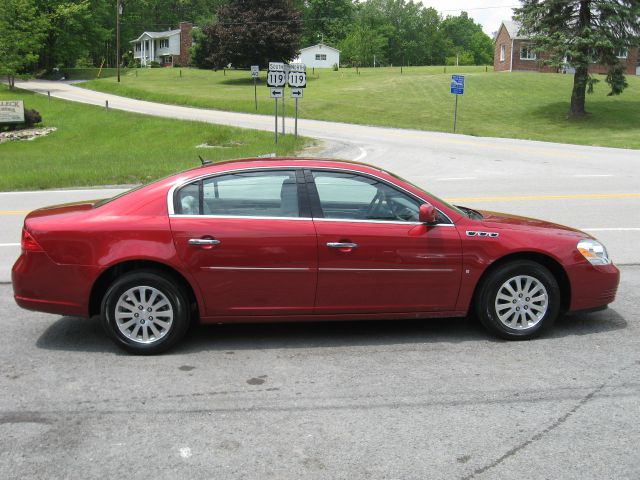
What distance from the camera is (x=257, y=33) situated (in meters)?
66.4

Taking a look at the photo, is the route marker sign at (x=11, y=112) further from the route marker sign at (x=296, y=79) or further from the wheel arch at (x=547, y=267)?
the wheel arch at (x=547, y=267)

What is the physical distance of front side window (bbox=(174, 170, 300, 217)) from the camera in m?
5.38

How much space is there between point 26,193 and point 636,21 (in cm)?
3716

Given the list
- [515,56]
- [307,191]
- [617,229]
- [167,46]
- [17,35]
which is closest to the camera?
[307,191]

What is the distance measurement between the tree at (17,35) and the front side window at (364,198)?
208 feet

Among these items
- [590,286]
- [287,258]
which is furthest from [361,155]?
[287,258]

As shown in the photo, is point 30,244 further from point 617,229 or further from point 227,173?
point 617,229

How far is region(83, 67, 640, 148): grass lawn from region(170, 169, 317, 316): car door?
1033 inches

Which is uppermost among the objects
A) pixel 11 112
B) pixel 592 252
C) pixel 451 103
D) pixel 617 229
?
pixel 451 103

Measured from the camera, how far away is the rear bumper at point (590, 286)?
18.3ft

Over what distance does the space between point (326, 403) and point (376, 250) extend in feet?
4.57

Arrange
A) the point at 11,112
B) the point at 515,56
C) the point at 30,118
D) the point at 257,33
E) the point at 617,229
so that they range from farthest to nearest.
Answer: the point at 515,56 → the point at 257,33 → the point at 30,118 → the point at 11,112 → the point at 617,229

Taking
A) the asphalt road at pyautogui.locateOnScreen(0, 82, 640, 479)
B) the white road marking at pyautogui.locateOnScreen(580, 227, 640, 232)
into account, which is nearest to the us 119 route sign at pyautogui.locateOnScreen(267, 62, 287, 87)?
the white road marking at pyautogui.locateOnScreen(580, 227, 640, 232)

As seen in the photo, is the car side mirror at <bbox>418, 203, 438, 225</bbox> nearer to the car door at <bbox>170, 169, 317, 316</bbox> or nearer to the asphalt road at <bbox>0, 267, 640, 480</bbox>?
the car door at <bbox>170, 169, 317, 316</bbox>
